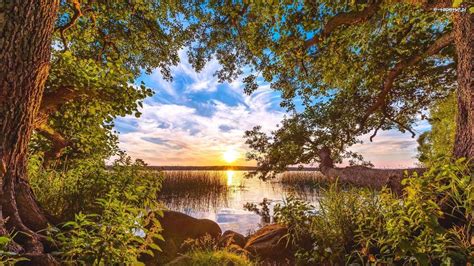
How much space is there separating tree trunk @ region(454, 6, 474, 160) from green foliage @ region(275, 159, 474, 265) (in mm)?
314

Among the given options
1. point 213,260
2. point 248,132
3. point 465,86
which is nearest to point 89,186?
point 213,260

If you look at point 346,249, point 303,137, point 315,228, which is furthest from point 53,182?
point 303,137

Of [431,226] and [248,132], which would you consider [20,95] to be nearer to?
[431,226]

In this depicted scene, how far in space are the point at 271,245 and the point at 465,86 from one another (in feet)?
17.0

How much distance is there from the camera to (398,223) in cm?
314

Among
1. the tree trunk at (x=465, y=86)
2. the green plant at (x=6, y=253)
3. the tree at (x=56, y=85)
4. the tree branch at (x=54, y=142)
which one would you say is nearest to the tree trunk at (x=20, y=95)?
the tree at (x=56, y=85)

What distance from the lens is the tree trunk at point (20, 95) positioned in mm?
2602

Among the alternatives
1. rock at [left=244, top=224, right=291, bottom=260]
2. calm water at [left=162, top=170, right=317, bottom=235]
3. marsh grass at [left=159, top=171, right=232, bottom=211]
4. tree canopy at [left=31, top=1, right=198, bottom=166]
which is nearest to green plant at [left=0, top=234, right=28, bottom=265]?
tree canopy at [left=31, top=1, right=198, bottom=166]

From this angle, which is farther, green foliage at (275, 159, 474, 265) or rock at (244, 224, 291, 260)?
rock at (244, 224, 291, 260)

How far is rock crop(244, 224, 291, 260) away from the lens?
606cm

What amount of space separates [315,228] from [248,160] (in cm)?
621

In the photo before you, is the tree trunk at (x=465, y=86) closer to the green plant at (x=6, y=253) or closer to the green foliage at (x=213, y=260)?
the green foliage at (x=213, y=260)

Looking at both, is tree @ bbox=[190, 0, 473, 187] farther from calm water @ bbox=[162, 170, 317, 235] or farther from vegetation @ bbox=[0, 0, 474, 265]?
calm water @ bbox=[162, 170, 317, 235]

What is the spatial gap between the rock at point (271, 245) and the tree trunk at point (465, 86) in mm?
3879
